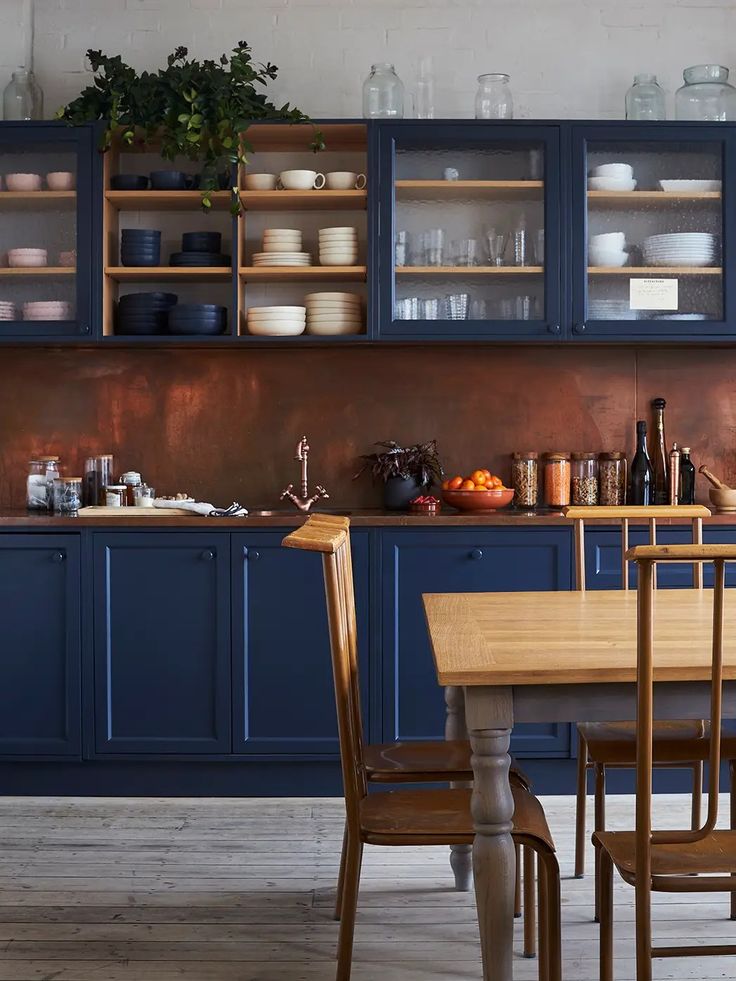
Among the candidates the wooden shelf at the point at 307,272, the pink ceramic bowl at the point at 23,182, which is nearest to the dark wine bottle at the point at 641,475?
the wooden shelf at the point at 307,272

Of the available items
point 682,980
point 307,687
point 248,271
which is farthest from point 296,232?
point 682,980

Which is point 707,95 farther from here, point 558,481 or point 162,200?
point 162,200

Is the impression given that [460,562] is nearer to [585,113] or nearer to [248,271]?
[248,271]

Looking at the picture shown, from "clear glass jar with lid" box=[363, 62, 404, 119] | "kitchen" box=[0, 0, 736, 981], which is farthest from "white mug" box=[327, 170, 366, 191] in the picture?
"clear glass jar with lid" box=[363, 62, 404, 119]

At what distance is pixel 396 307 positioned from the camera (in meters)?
3.92

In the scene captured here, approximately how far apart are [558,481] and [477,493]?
0.43m

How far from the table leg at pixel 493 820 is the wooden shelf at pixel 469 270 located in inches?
91.5

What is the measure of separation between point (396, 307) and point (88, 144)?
1239 millimetres

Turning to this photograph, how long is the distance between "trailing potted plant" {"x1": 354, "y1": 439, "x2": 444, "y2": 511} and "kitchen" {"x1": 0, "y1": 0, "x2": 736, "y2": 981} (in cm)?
2

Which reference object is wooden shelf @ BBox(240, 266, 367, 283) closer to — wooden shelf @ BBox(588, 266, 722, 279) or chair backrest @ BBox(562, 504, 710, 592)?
wooden shelf @ BBox(588, 266, 722, 279)

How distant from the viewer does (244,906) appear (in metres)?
2.77

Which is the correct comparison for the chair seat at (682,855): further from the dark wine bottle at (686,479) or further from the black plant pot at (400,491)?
the dark wine bottle at (686,479)

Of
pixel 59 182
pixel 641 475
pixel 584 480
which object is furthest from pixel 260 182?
pixel 641 475

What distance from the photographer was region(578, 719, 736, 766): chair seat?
2.51m
